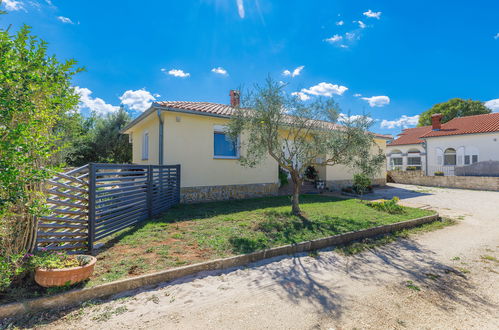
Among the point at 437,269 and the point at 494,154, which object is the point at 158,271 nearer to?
the point at 437,269

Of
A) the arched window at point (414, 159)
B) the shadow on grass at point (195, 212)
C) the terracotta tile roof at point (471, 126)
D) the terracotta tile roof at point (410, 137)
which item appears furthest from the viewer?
the terracotta tile roof at point (410, 137)

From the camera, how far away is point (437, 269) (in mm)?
4133

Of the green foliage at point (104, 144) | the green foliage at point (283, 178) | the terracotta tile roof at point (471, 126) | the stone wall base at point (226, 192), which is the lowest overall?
the stone wall base at point (226, 192)

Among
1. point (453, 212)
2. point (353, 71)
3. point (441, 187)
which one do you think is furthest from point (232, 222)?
point (441, 187)

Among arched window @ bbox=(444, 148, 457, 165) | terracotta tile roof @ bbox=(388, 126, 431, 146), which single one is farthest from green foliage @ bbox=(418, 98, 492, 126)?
arched window @ bbox=(444, 148, 457, 165)

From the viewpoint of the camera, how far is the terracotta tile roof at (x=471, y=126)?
21.4 meters

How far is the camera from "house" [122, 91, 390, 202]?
29.7 feet

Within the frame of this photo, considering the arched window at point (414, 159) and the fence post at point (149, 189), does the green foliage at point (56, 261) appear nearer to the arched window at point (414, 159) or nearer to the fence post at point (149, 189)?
the fence post at point (149, 189)

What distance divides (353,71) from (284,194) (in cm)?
942

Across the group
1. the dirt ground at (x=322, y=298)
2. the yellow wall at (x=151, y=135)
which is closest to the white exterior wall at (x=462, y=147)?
the dirt ground at (x=322, y=298)

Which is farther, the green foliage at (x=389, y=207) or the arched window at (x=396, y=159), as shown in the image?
the arched window at (x=396, y=159)

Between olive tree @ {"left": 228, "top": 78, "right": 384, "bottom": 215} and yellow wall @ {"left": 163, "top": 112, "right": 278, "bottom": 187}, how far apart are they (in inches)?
100

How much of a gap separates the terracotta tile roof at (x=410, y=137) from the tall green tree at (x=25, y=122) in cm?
3333

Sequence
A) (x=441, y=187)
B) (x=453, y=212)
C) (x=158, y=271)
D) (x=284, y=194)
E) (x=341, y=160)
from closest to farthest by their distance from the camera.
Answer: (x=158, y=271) < (x=341, y=160) < (x=453, y=212) < (x=284, y=194) < (x=441, y=187)
